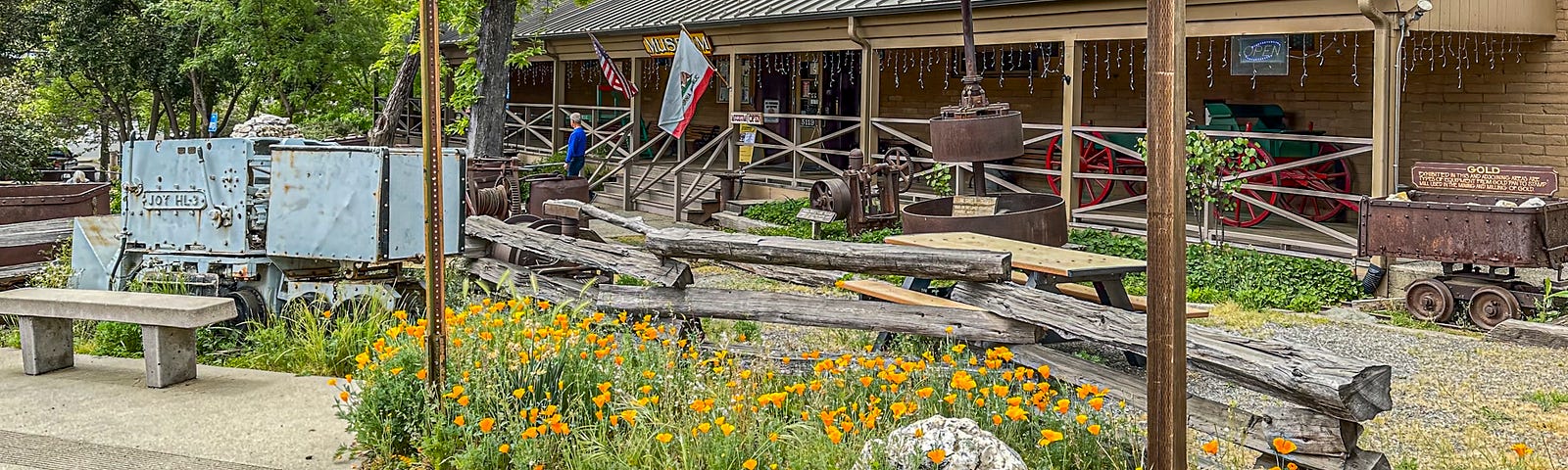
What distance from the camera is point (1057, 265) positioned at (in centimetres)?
716

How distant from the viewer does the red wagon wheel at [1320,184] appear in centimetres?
1426

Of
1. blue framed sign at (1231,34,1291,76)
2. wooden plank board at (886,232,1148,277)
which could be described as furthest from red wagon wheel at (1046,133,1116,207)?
wooden plank board at (886,232,1148,277)

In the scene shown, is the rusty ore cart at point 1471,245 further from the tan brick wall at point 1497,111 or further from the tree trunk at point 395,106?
the tree trunk at point 395,106

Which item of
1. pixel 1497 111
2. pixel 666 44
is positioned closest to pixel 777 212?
pixel 666 44

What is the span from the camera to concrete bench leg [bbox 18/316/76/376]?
7.37 m

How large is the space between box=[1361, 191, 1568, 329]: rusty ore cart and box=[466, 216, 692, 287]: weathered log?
18.9 ft

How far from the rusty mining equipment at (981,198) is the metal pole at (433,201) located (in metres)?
5.92

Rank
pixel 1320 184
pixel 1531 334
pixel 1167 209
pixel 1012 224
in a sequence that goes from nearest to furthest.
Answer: pixel 1167 209 < pixel 1531 334 < pixel 1012 224 < pixel 1320 184

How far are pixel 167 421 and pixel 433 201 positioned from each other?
2.02m

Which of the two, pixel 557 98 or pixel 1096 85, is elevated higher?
pixel 557 98

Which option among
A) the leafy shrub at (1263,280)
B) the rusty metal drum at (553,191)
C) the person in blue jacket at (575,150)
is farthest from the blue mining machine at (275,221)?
the person in blue jacket at (575,150)

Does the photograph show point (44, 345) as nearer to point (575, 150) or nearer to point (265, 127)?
point (265, 127)

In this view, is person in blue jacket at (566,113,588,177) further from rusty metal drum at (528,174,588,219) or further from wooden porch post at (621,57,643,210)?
rusty metal drum at (528,174,588,219)

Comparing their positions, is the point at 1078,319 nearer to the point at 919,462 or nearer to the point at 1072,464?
the point at 1072,464
